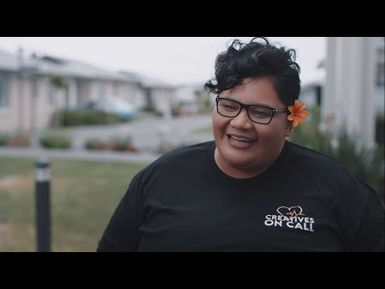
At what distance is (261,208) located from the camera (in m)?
1.42

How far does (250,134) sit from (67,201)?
5079 mm

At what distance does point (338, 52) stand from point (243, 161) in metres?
4.02

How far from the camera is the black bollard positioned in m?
3.93

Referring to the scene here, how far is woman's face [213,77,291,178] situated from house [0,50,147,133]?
489 inches

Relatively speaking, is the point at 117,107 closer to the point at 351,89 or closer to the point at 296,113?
the point at 351,89

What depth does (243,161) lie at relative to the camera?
55.7 inches

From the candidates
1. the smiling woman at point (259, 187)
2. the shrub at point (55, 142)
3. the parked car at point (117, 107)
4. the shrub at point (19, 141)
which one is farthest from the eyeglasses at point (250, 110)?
the parked car at point (117, 107)

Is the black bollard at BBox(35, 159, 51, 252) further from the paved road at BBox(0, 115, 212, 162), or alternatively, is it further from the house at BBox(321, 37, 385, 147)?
→ the paved road at BBox(0, 115, 212, 162)

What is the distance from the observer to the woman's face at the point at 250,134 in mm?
1384
